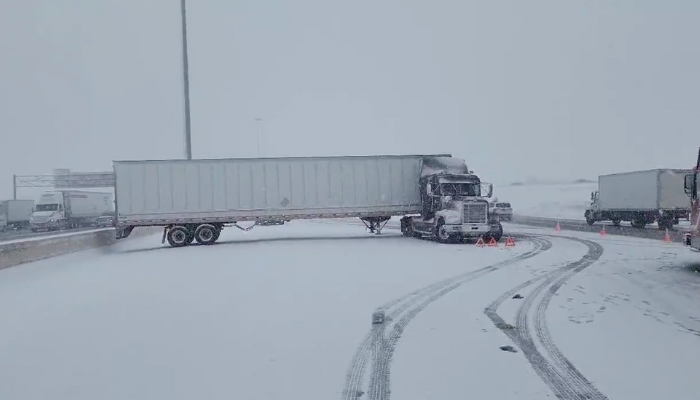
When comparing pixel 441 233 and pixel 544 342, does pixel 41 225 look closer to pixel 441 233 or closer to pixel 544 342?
pixel 441 233

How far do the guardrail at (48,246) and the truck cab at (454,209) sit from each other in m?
14.0

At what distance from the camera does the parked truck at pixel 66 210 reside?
42000 millimetres

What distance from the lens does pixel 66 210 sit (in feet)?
147

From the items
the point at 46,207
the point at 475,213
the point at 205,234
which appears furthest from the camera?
the point at 46,207

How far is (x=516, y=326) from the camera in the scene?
807 cm

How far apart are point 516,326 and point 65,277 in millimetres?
11090

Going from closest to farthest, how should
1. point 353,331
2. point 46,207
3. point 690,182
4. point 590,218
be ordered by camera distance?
point 353,331 < point 690,182 < point 590,218 < point 46,207

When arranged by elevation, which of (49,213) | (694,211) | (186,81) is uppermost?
(186,81)

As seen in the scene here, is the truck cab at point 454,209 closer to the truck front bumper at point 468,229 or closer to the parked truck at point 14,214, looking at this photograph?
the truck front bumper at point 468,229

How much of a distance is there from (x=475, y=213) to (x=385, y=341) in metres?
15.7

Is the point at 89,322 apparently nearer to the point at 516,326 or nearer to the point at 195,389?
the point at 195,389

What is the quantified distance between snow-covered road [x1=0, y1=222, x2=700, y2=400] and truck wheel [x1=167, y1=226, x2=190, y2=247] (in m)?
8.26

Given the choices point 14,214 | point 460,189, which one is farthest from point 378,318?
point 14,214

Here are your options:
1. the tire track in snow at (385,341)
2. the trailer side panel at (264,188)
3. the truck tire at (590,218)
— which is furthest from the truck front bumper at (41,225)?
the truck tire at (590,218)
